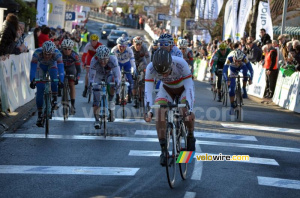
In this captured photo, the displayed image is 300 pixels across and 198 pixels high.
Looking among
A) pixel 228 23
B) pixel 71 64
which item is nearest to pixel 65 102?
pixel 71 64

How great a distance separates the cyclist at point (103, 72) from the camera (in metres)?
14.1

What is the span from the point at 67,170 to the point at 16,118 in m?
6.44

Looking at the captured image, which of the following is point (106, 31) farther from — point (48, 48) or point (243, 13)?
point (48, 48)

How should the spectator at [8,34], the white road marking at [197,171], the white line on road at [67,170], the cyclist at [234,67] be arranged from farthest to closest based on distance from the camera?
the cyclist at [234,67], the spectator at [8,34], the white line on road at [67,170], the white road marking at [197,171]

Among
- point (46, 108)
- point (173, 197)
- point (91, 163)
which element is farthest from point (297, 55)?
point (173, 197)

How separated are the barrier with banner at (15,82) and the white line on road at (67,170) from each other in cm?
580

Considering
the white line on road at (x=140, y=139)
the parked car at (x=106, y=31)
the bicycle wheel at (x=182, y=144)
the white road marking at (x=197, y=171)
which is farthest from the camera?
the parked car at (x=106, y=31)

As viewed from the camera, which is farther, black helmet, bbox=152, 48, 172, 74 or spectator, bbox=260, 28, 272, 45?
spectator, bbox=260, 28, 272, 45

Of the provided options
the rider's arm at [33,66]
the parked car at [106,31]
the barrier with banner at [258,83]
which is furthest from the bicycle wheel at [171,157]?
the parked car at [106,31]

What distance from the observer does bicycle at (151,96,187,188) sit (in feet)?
28.9

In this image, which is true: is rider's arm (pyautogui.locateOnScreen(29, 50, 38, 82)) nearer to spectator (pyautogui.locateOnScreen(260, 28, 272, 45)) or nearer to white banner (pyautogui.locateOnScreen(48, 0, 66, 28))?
spectator (pyautogui.locateOnScreen(260, 28, 272, 45))

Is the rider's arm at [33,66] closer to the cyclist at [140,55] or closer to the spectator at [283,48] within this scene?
the cyclist at [140,55]

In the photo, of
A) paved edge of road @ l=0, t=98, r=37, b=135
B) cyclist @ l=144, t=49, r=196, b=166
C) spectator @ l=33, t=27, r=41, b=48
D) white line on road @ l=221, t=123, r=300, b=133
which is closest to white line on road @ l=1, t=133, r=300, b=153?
paved edge of road @ l=0, t=98, r=37, b=135

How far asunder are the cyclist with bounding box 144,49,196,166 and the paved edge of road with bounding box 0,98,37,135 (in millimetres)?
5225
